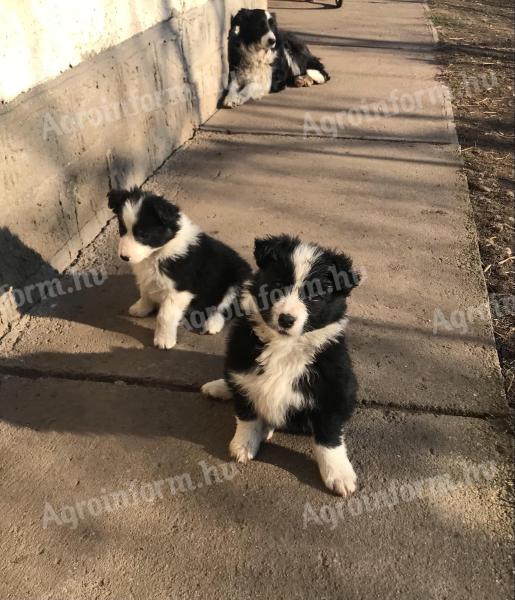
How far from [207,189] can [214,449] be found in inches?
136

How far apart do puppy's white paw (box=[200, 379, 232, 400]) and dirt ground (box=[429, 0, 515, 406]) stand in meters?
1.69

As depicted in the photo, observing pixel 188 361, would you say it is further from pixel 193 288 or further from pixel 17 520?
pixel 17 520

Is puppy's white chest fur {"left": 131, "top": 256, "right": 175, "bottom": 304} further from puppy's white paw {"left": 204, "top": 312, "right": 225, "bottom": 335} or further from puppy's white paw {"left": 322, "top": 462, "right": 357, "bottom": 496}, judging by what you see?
puppy's white paw {"left": 322, "top": 462, "right": 357, "bottom": 496}

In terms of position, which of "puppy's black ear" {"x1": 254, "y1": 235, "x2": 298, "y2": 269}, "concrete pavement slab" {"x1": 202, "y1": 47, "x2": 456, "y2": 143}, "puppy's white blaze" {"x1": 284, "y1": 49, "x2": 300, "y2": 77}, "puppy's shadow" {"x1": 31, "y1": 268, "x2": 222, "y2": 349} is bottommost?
"concrete pavement slab" {"x1": 202, "y1": 47, "x2": 456, "y2": 143}

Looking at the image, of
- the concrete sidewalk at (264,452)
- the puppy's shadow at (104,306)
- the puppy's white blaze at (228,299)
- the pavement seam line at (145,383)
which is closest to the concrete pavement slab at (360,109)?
the concrete sidewalk at (264,452)

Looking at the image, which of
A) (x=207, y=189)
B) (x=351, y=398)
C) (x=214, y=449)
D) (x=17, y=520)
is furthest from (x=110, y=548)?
(x=207, y=189)

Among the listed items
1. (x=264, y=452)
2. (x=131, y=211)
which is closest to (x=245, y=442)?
(x=264, y=452)

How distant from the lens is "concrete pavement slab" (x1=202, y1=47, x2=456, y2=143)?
7.53 metres

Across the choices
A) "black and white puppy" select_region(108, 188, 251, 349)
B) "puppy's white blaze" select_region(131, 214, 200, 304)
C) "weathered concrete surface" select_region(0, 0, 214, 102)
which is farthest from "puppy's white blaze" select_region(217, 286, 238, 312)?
"weathered concrete surface" select_region(0, 0, 214, 102)

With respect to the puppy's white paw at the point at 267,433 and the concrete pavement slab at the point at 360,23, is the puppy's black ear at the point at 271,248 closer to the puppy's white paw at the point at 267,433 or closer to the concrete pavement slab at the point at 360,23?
the puppy's white paw at the point at 267,433

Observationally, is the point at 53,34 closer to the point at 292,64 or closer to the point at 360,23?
the point at 292,64

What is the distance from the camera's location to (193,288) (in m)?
3.87

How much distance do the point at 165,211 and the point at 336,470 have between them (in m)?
1.83

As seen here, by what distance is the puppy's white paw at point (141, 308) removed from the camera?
4109mm
